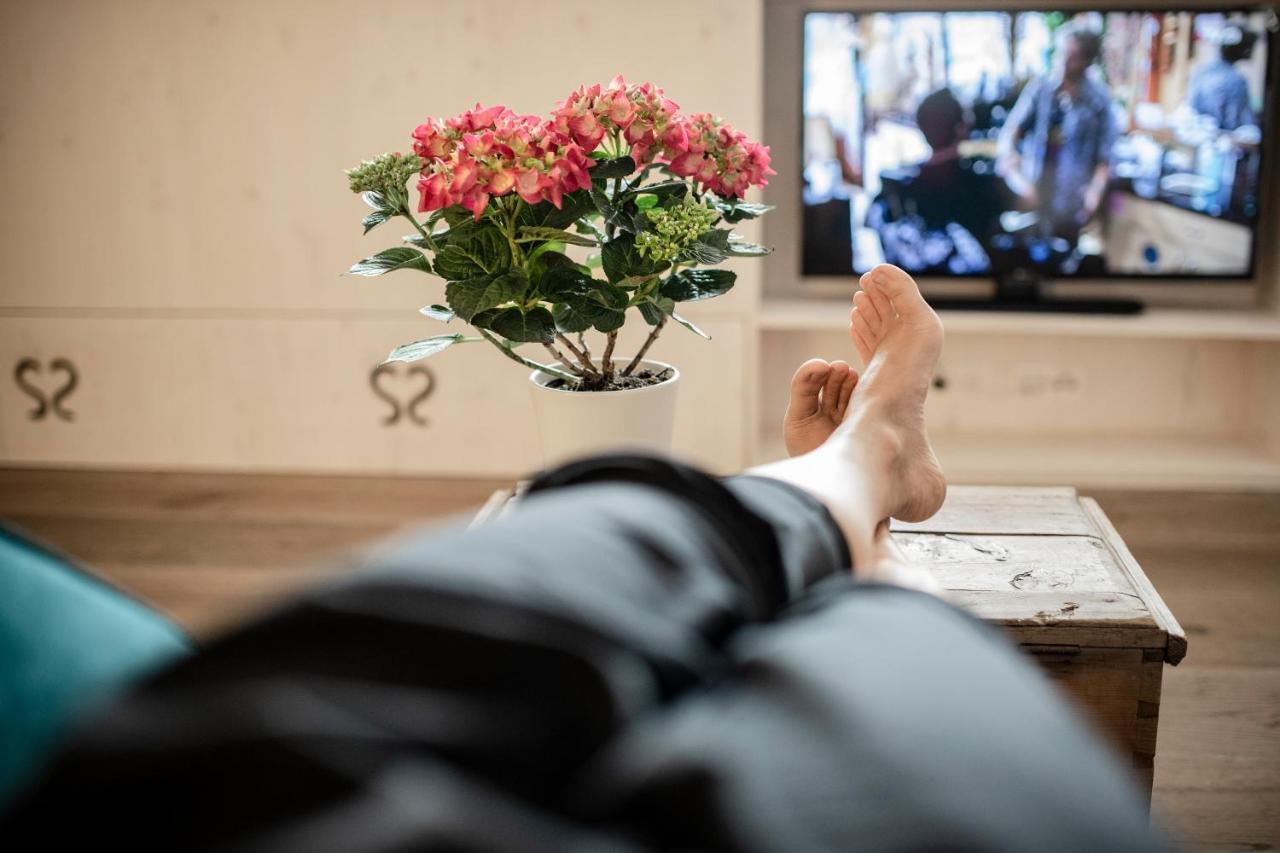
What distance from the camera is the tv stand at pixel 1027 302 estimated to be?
2.57 meters

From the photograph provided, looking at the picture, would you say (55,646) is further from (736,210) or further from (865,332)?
(865,332)

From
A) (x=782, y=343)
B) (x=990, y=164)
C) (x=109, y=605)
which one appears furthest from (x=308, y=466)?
(x=109, y=605)

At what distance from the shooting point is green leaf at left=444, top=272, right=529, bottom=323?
1.31 meters

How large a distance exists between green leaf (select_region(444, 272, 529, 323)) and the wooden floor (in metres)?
0.46

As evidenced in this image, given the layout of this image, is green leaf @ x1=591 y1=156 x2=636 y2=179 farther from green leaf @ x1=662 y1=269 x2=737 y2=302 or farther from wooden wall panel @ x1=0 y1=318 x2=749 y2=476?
wooden wall panel @ x1=0 y1=318 x2=749 y2=476

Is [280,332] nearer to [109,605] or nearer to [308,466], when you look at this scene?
[308,466]

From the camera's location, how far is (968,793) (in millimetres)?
458

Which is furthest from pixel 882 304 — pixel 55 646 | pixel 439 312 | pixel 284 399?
pixel 284 399

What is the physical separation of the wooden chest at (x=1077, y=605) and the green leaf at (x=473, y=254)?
0.58 metres

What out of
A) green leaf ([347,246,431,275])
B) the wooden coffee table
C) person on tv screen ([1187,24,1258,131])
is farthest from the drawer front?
person on tv screen ([1187,24,1258,131])

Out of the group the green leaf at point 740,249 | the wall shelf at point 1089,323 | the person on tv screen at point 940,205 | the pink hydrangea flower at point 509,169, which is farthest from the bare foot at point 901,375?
the person on tv screen at point 940,205

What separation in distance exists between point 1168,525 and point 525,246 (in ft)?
5.39

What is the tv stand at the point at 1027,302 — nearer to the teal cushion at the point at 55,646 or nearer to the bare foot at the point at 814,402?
the bare foot at the point at 814,402

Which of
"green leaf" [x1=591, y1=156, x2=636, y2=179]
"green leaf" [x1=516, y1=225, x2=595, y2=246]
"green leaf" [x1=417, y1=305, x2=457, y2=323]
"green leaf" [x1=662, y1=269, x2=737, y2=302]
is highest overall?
"green leaf" [x1=591, y1=156, x2=636, y2=179]
